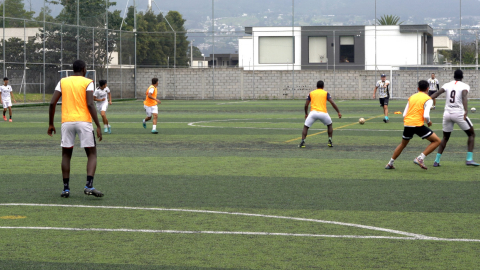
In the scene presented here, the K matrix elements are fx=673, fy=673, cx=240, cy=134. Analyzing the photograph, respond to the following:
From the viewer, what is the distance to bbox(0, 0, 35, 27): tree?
39.3m

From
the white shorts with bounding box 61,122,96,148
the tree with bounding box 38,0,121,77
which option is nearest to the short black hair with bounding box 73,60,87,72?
the white shorts with bounding box 61,122,96,148

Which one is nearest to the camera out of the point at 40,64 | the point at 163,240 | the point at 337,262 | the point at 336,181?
the point at 337,262

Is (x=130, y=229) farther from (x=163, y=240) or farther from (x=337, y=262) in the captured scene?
(x=337, y=262)

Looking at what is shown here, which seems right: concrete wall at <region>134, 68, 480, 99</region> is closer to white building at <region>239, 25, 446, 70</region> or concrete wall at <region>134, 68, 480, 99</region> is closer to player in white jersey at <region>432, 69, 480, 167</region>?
white building at <region>239, 25, 446, 70</region>

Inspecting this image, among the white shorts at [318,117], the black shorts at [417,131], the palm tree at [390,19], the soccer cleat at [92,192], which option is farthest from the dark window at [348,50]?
the soccer cleat at [92,192]

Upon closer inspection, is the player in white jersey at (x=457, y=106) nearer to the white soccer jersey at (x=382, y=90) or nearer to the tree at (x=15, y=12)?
the white soccer jersey at (x=382, y=90)

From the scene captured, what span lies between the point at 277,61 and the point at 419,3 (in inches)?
909

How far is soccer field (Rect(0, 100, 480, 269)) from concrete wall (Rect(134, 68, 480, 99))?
121ft

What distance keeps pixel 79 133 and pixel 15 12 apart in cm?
3375

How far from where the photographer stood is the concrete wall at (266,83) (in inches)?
2086

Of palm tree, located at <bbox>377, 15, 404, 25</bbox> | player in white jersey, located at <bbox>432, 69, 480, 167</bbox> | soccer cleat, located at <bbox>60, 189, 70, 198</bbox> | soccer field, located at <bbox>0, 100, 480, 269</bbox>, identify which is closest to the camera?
soccer field, located at <bbox>0, 100, 480, 269</bbox>

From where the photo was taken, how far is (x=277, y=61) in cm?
5956

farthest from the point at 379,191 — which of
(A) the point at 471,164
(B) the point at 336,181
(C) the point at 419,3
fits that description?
(C) the point at 419,3

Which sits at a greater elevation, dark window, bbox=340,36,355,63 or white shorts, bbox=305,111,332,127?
dark window, bbox=340,36,355,63
